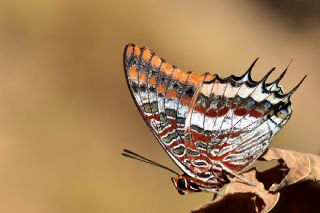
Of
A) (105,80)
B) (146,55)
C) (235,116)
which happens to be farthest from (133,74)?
(105,80)

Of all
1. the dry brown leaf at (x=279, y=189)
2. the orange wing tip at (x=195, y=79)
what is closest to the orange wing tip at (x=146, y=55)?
the orange wing tip at (x=195, y=79)

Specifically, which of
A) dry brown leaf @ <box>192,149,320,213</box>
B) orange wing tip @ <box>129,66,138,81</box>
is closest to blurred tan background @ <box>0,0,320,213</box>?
orange wing tip @ <box>129,66,138,81</box>

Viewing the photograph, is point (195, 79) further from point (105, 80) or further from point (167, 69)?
point (105, 80)

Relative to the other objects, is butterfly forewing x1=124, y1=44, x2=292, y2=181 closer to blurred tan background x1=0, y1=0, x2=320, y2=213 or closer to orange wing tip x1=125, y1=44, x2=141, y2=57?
orange wing tip x1=125, y1=44, x2=141, y2=57

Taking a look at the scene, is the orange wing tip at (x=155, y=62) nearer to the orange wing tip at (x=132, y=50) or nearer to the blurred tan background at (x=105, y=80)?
the orange wing tip at (x=132, y=50)

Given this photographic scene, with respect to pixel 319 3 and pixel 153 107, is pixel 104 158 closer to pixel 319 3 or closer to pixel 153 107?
pixel 153 107

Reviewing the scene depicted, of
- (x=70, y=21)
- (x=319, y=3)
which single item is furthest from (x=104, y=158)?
A: (x=319, y=3)
